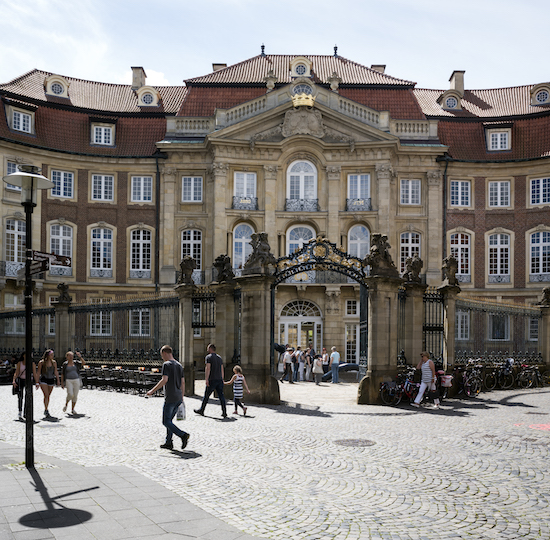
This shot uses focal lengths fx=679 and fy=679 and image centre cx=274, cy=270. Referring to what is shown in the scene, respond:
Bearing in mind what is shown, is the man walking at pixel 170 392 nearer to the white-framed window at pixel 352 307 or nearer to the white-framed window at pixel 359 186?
the white-framed window at pixel 352 307

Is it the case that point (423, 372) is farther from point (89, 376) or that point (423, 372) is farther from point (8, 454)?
point (89, 376)

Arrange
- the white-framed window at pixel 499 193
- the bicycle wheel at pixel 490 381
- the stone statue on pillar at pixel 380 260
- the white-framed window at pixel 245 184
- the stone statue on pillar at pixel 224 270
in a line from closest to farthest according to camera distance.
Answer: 1. the stone statue on pillar at pixel 380 260
2. the stone statue on pillar at pixel 224 270
3. the bicycle wheel at pixel 490 381
4. the white-framed window at pixel 245 184
5. the white-framed window at pixel 499 193

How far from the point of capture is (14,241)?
119 ft

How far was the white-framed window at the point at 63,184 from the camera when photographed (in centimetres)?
3772

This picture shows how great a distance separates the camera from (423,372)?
670 inches

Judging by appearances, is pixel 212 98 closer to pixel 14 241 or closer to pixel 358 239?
pixel 358 239

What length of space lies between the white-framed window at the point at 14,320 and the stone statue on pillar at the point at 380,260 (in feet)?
61.1

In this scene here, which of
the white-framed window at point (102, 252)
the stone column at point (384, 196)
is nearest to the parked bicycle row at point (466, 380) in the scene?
the stone column at point (384, 196)

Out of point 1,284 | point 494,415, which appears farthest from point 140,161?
point 494,415

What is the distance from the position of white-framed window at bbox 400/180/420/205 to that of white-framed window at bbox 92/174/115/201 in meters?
16.4

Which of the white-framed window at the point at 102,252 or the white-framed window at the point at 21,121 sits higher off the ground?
the white-framed window at the point at 21,121

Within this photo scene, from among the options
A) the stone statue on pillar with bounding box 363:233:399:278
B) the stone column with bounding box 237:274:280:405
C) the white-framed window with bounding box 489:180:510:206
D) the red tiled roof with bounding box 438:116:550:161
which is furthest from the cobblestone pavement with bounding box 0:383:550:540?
the red tiled roof with bounding box 438:116:550:161

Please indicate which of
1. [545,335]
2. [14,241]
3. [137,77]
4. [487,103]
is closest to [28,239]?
[545,335]

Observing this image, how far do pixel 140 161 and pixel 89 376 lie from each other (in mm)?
17570
